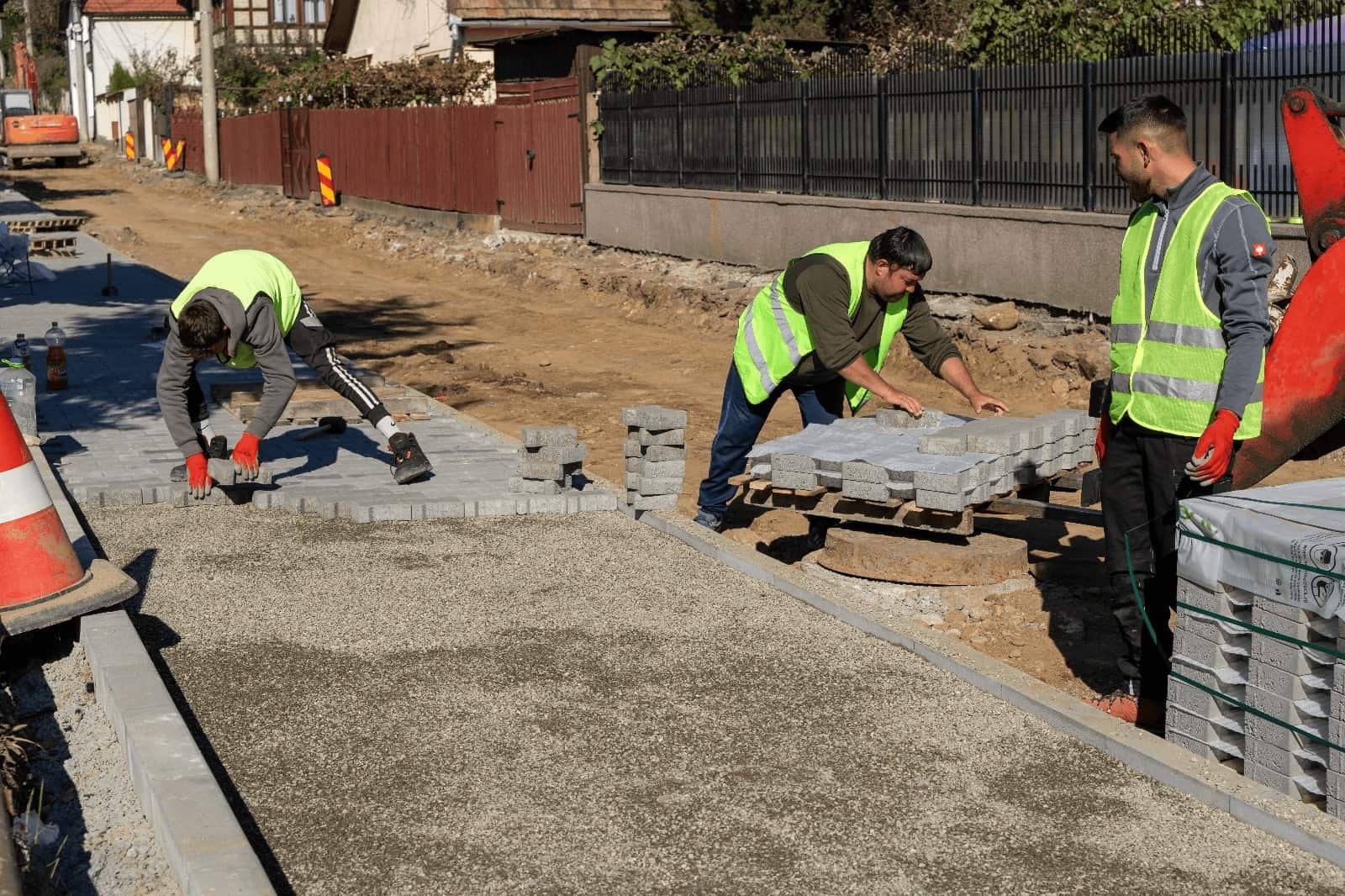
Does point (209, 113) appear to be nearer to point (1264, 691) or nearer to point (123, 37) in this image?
point (123, 37)

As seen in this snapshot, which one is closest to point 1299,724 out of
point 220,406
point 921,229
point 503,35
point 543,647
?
point 543,647

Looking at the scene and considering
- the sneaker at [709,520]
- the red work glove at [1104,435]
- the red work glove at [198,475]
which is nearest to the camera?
the red work glove at [1104,435]

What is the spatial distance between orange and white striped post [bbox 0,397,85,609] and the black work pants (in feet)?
12.8

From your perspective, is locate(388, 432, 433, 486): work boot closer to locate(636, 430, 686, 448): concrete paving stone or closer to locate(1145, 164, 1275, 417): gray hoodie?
locate(636, 430, 686, 448): concrete paving stone

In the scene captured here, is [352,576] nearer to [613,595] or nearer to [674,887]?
[613,595]

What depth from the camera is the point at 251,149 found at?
4316 centimetres

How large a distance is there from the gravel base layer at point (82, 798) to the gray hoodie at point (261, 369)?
250 centimetres

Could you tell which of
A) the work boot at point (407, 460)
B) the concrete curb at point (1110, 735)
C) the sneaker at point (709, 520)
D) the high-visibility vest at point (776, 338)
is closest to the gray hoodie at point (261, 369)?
the work boot at point (407, 460)

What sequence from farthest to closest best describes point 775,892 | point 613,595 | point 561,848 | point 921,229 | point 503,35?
point 503,35 → point 921,229 → point 613,595 → point 561,848 → point 775,892

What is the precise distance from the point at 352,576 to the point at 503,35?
102 feet

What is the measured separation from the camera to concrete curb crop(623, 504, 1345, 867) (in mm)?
4277

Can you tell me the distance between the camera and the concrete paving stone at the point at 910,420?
7.60 meters

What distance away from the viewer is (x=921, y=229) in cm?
1647

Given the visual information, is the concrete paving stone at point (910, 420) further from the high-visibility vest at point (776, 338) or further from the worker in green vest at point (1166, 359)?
the worker in green vest at point (1166, 359)
